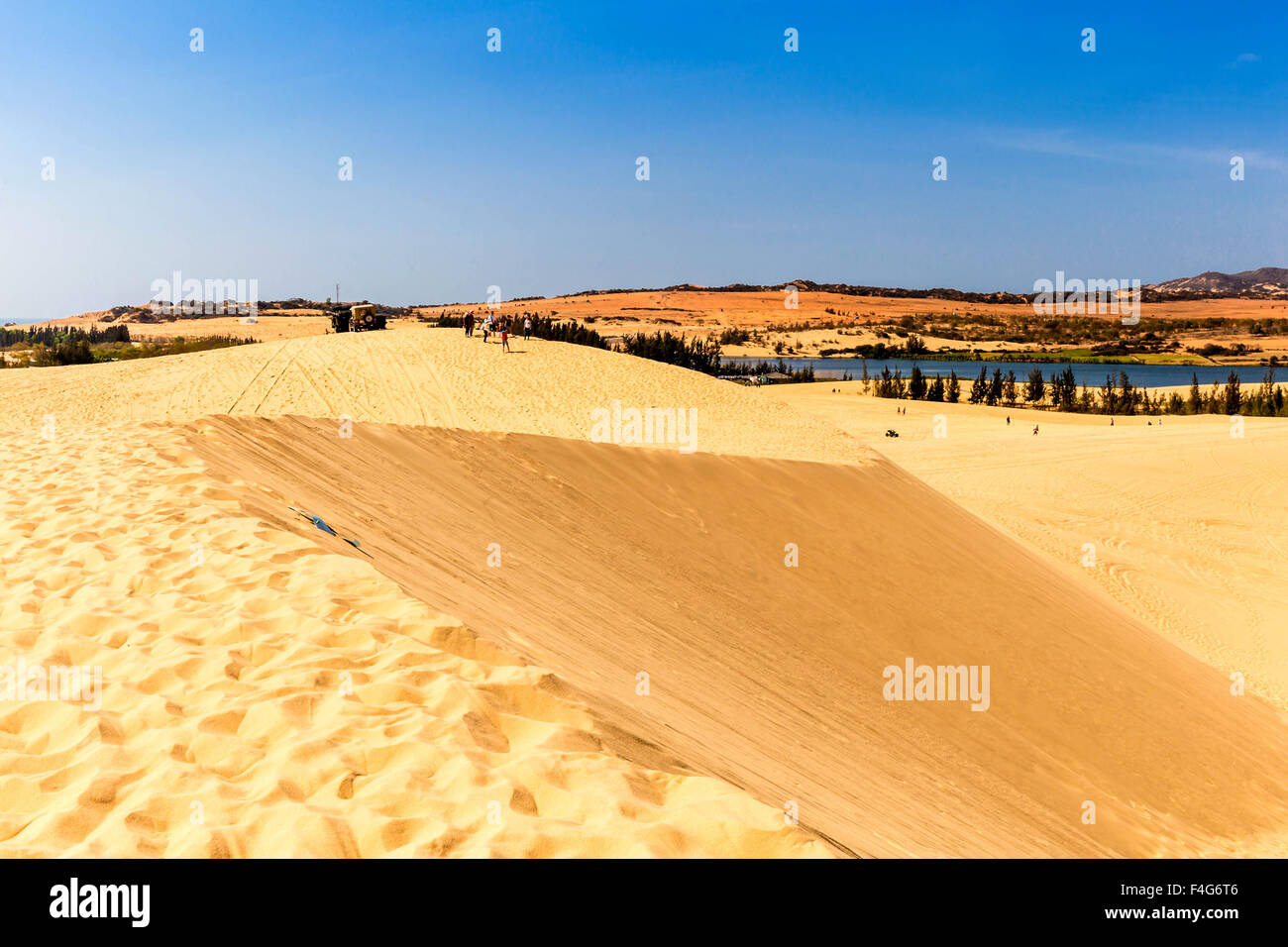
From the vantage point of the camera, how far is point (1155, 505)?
2545 cm

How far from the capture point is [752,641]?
9.35 m

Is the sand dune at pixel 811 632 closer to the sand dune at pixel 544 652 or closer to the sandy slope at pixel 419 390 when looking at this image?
the sand dune at pixel 544 652

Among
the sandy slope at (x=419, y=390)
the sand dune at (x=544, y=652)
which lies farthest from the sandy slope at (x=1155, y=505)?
the sandy slope at (x=419, y=390)

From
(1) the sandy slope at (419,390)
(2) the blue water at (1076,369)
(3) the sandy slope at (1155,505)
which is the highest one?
(2) the blue water at (1076,369)

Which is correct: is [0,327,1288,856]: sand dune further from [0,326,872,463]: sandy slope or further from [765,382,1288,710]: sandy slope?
[765,382,1288,710]: sandy slope

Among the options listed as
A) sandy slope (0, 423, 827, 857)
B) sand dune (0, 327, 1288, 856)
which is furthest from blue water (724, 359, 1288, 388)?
sandy slope (0, 423, 827, 857)

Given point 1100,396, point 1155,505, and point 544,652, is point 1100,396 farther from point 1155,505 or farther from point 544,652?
A: point 544,652

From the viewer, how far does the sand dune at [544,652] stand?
11.6 feet

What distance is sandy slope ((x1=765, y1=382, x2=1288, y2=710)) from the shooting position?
1720 cm

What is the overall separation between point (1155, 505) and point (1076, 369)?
174 feet

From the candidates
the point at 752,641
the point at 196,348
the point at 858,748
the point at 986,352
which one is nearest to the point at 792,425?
the point at 752,641

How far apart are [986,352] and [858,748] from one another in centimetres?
8830

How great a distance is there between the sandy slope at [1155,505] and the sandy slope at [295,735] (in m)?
14.6
